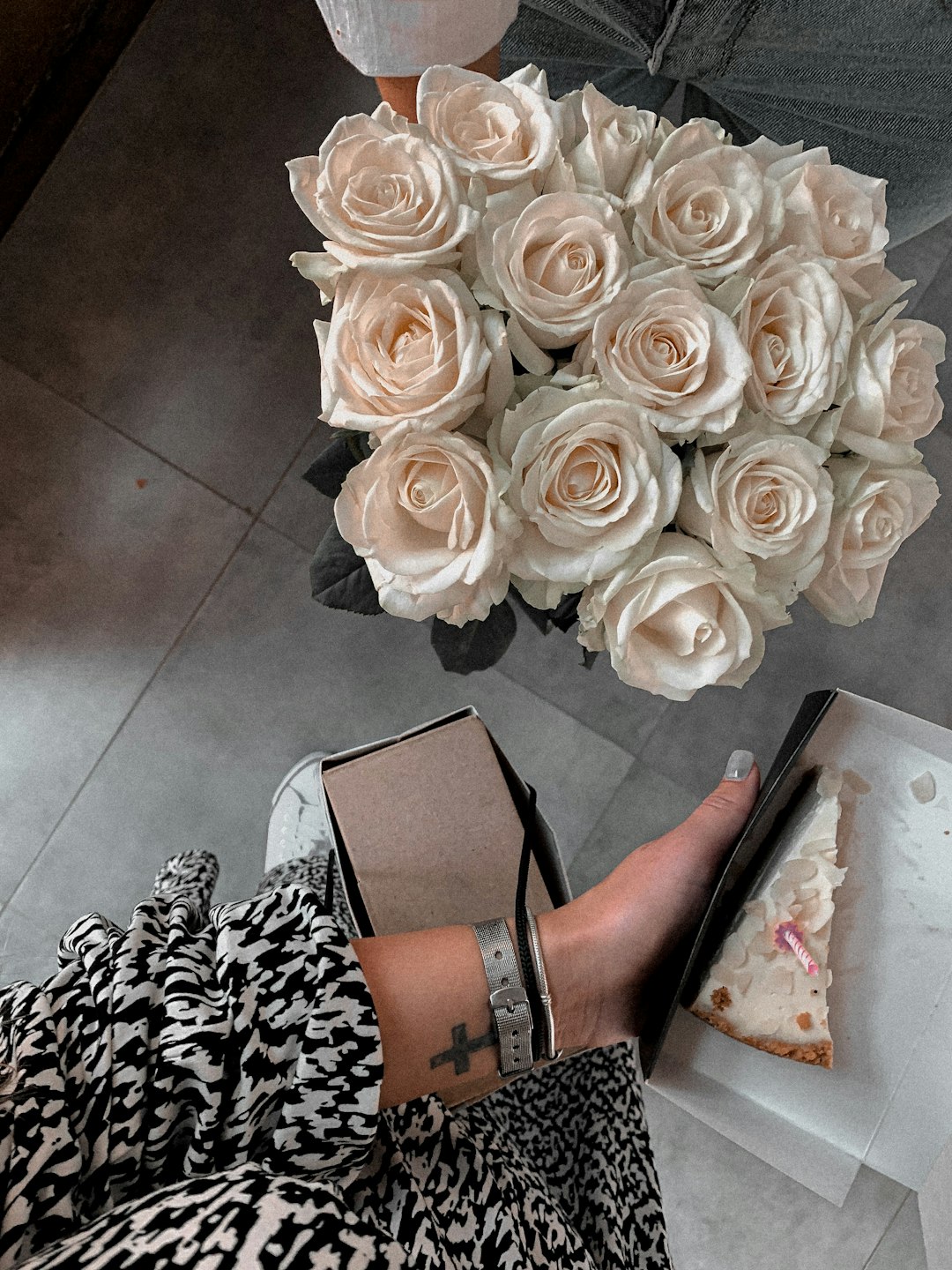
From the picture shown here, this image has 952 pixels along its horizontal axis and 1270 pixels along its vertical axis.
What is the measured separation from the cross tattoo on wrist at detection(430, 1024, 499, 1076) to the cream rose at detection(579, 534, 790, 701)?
1.19ft

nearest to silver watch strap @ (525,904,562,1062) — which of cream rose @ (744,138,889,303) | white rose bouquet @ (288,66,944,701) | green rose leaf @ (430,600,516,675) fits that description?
green rose leaf @ (430,600,516,675)

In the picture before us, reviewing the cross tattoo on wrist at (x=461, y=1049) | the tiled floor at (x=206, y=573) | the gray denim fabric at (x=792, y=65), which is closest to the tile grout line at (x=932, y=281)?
the tiled floor at (x=206, y=573)

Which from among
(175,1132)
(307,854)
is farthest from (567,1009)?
(307,854)

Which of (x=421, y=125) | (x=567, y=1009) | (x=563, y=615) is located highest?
(x=421, y=125)

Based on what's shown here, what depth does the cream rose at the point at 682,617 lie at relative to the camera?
552 millimetres

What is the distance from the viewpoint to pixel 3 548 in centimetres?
143

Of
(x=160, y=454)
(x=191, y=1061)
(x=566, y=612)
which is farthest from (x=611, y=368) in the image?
(x=160, y=454)

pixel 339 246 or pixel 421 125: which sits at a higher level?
pixel 421 125

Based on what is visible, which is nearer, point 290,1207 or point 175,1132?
point 290,1207

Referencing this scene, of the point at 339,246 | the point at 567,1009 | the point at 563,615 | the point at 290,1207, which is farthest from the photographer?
the point at 567,1009

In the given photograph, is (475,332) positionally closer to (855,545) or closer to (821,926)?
(855,545)

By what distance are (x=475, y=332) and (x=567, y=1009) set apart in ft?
2.08

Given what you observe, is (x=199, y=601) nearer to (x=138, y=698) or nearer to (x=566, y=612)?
(x=138, y=698)

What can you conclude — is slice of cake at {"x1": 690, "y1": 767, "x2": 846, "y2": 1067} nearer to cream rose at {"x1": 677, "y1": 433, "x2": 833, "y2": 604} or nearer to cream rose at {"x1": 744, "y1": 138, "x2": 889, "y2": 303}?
cream rose at {"x1": 677, "y1": 433, "x2": 833, "y2": 604}
